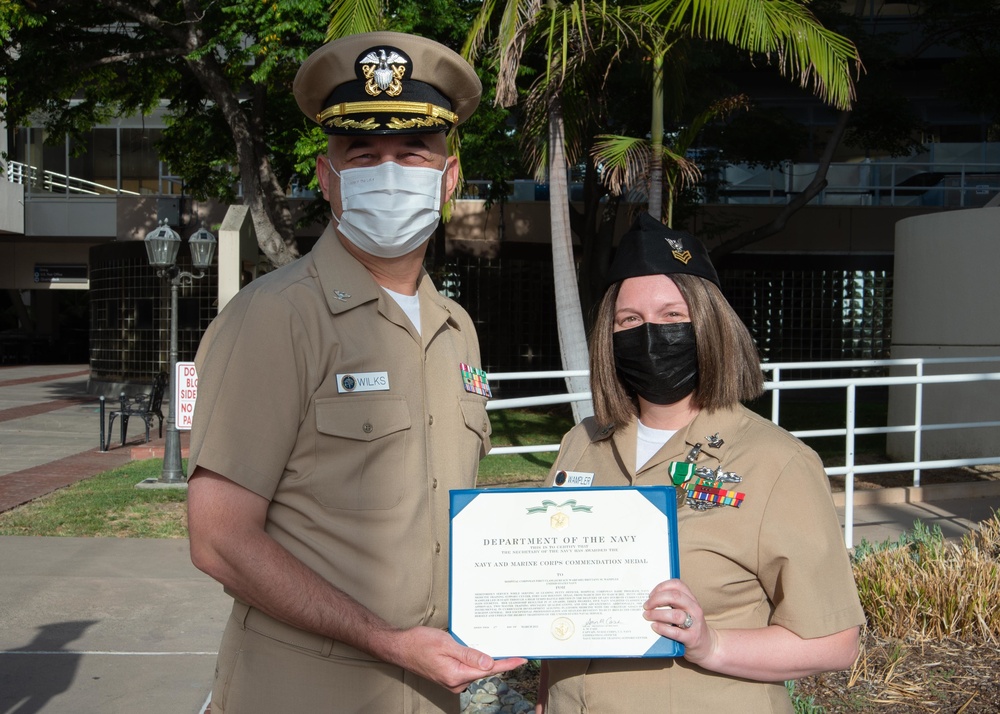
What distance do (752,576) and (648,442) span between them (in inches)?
16.9

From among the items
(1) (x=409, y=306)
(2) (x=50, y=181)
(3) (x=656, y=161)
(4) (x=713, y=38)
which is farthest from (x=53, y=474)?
(2) (x=50, y=181)

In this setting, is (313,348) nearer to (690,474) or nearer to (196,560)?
(196,560)

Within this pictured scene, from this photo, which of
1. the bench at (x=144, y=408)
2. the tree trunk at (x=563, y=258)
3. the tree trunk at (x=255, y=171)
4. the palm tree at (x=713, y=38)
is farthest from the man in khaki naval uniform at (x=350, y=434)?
the bench at (x=144, y=408)

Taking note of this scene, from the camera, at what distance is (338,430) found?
6.86 feet

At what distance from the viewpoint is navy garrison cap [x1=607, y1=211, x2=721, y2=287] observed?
7.59 ft

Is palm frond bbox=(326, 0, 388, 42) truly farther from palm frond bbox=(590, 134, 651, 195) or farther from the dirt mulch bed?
the dirt mulch bed

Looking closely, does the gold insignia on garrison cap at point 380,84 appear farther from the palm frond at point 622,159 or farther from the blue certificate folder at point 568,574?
the palm frond at point 622,159

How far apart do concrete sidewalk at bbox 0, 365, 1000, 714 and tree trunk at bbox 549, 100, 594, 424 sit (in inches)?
147

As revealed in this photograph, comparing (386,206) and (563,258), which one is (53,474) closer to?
(563,258)

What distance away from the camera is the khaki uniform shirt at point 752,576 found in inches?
80.8

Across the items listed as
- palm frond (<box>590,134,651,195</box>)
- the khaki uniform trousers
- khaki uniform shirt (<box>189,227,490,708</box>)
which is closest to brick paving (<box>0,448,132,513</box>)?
palm frond (<box>590,134,651,195</box>)

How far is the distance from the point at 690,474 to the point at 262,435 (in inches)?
37.3

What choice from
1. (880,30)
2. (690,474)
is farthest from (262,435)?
(880,30)

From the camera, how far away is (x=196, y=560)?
1985mm
